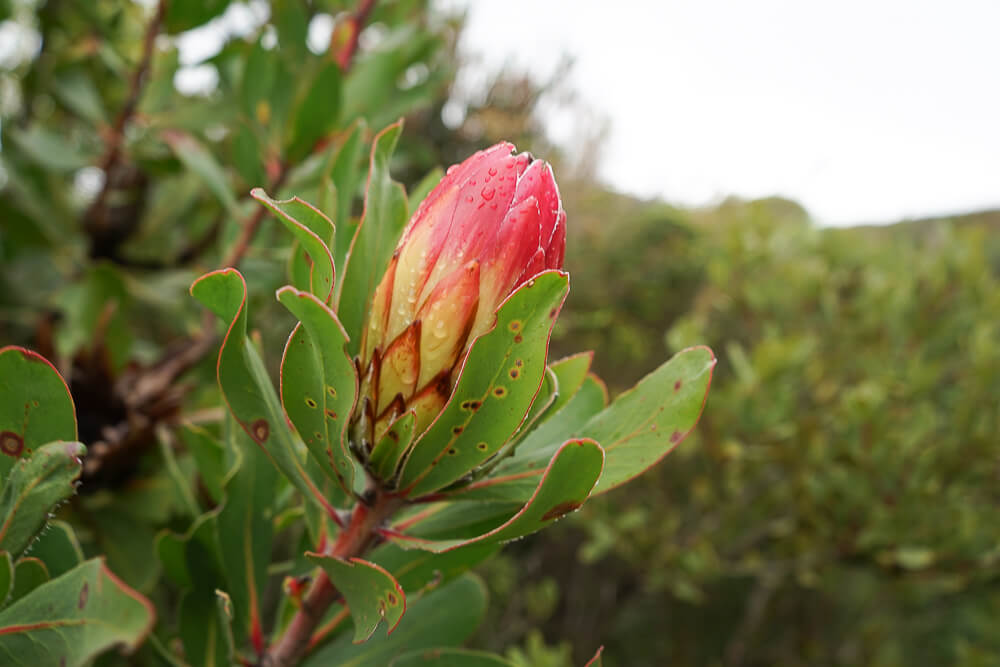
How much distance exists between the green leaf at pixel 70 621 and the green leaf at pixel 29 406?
10cm

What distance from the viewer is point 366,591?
0.48 meters

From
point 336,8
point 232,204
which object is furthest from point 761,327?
point 232,204

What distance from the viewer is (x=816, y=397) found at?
2775 millimetres

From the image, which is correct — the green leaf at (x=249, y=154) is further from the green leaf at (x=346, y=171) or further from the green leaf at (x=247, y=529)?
the green leaf at (x=247, y=529)

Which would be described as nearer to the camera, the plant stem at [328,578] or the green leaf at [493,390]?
the green leaf at [493,390]

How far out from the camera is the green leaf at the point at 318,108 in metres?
1.14

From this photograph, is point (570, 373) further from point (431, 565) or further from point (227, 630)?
point (227, 630)

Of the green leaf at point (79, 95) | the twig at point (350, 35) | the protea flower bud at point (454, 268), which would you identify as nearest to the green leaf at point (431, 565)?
the protea flower bud at point (454, 268)

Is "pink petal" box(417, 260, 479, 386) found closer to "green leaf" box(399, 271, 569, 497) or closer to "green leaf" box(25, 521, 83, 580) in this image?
"green leaf" box(399, 271, 569, 497)

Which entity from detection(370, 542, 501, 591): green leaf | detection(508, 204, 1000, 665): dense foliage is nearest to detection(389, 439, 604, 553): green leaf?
detection(370, 542, 501, 591): green leaf

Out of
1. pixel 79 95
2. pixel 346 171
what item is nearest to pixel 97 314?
pixel 79 95

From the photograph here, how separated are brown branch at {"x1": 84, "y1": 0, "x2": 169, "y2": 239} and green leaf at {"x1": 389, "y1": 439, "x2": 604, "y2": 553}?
135 cm

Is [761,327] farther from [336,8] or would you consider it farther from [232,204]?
[232,204]

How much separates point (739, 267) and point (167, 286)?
221 cm
